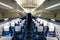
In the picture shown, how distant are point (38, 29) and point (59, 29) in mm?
1639

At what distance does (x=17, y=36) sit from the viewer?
18.6 feet

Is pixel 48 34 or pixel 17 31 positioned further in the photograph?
pixel 17 31

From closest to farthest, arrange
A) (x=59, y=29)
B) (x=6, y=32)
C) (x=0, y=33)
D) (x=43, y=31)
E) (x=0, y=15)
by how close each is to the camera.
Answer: (x=59, y=29)
(x=0, y=33)
(x=6, y=32)
(x=43, y=31)
(x=0, y=15)

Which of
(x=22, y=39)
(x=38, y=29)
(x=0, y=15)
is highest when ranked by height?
(x=0, y=15)

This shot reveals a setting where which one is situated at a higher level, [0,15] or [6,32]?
[0,15]

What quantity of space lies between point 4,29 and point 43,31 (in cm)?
169

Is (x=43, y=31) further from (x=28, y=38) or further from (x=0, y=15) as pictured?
(x=0, y=15)

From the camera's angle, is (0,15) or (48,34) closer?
(48,34)

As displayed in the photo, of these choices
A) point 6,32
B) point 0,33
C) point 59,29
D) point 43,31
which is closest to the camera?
point 59,29

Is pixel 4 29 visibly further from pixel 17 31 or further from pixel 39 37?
pixel 39 37

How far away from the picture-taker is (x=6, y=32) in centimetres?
555

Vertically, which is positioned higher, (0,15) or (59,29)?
(0,15)

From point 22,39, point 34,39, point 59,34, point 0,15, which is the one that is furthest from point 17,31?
point 59,34

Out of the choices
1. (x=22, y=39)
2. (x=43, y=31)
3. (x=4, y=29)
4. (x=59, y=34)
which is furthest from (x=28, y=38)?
(x=59, y=34)
